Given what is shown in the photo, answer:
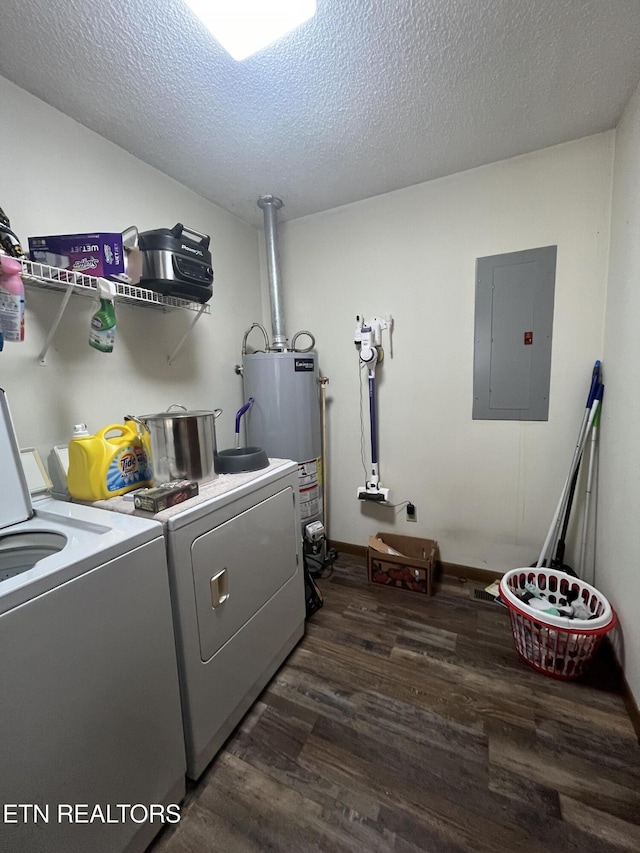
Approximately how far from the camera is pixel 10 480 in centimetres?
107

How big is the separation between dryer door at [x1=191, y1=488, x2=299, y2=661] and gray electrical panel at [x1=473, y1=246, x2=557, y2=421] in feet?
4.40

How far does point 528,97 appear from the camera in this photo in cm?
137

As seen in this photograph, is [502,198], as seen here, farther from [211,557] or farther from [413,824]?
[413,824]

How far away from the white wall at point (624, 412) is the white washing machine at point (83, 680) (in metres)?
1.64

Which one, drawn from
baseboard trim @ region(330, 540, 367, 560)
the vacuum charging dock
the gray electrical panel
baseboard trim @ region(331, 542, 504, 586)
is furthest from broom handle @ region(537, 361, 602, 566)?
baseboard trim @ region(330, 540, 367, 560)

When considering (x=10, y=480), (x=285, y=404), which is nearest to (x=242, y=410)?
(x=285, y=404)

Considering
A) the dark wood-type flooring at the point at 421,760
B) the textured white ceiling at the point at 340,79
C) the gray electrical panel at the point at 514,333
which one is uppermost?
the textured white ceiling at the point at 340,79

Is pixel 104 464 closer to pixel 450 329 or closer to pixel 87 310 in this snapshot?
pixel 87 310

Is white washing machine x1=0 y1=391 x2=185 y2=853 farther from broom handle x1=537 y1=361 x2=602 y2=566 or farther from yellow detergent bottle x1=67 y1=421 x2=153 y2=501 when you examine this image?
broom handle x1=537 y1=361 x2=602 y2=566

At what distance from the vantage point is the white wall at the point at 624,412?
49.9 inches

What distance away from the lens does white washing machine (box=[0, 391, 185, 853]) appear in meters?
0.65

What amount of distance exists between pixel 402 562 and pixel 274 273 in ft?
6.66

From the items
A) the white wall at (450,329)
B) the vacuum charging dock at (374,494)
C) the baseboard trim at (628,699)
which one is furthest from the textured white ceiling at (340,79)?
the baseboard trim at (628,699)

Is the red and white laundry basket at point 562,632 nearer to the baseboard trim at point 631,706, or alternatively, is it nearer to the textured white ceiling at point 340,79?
the baseboard trim at point 631,706
